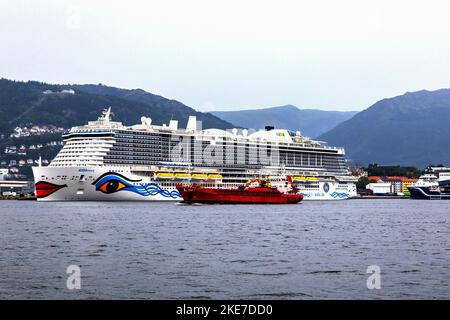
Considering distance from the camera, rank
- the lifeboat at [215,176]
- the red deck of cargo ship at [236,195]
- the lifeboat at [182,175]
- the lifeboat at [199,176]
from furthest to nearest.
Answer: the lifeboat at [215,176]
the lifeboat at [199,176]
the lifeboat at [182,175]
the red deck of cargo ship at [236,195]

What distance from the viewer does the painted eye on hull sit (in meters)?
102

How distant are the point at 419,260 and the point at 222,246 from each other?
33.5ft

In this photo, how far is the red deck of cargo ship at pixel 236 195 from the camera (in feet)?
328

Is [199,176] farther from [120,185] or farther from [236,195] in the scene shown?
[120,185]

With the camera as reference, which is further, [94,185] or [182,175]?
[182,175]

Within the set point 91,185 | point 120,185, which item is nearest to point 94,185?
point 91,185

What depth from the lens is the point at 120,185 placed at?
10400 cm

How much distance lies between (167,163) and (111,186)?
1446 cm

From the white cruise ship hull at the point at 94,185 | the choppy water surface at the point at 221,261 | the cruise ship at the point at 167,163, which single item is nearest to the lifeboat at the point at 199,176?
the cruise ship at the point at 167,163

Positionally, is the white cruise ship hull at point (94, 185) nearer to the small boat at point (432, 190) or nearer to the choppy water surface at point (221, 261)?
the choppy water surface at point (221, 261)

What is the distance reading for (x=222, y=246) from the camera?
40188mm

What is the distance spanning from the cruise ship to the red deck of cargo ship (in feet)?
26.7
